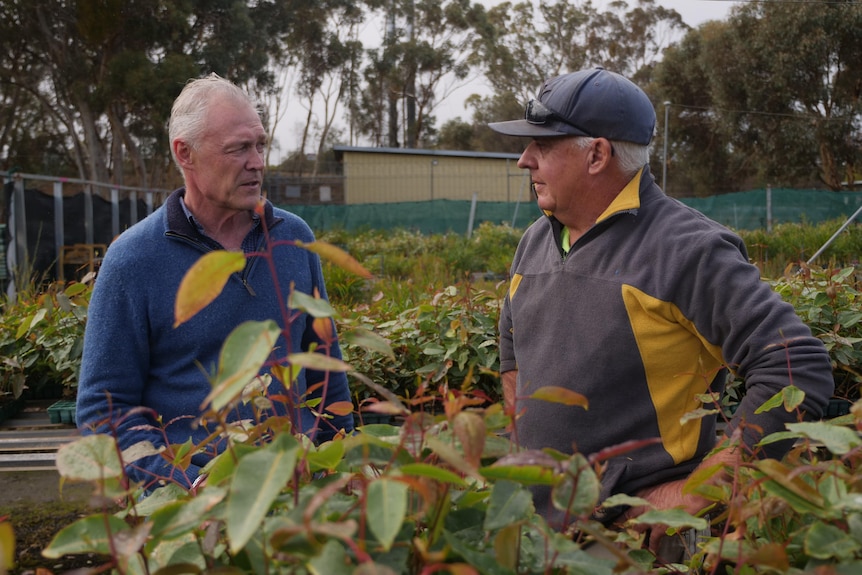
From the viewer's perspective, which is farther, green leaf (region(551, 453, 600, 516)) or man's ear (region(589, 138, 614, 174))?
man's ear (region(589, 138, 614, 174))

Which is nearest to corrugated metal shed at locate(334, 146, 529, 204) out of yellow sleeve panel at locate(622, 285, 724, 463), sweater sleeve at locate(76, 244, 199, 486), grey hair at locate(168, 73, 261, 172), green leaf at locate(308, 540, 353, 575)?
grey hair at locate(168, 73, 261, 172)

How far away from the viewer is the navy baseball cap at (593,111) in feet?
6.68

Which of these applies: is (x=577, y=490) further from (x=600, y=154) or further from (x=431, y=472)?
(x=600, y=154)

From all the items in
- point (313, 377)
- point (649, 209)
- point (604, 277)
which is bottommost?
point (313, 377)

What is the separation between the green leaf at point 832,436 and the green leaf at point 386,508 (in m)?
0.43

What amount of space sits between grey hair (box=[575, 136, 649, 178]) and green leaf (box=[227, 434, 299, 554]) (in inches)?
59.8

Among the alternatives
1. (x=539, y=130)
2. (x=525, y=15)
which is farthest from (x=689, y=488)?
(x=525, y=15)

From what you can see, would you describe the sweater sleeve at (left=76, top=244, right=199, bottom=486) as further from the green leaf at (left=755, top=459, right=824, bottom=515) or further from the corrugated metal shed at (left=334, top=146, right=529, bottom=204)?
the corrugated metal shed at (left=334, top=146, right=529, bottom=204)

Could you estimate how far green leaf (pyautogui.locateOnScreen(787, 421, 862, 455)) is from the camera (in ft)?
2.69

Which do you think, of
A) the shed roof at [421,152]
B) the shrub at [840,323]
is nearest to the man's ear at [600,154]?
the shrub at [840,323]

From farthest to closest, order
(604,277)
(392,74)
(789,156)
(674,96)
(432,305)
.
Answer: (392,74) < (674,96) < (789,156) < (432,305) < (604,277)

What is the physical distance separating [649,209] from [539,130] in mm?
339

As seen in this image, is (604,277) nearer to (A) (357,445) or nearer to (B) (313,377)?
(B) (313,377)

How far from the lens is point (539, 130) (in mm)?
2082
